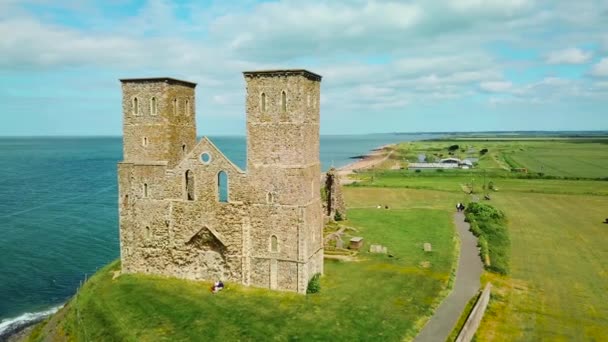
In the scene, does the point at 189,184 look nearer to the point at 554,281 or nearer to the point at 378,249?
the point at 378,249

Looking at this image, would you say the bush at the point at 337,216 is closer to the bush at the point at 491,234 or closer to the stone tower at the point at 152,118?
the bush at the point at 491,234

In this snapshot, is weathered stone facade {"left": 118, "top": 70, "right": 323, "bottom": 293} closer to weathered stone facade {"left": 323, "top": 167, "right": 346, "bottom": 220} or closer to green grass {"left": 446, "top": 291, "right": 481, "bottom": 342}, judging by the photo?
green grass {"left": 446, "top": 291, "right": 481, "bottom": 342}

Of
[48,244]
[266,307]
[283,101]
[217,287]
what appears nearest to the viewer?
[266,307]

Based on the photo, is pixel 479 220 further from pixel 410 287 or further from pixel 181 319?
pixel 181 319

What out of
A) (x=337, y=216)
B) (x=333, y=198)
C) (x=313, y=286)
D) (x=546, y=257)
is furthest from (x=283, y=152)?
(x=546, y=257)

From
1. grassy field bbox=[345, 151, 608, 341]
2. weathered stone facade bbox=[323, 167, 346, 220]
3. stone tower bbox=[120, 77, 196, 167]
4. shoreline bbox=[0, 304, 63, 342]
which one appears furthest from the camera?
weathered stone facade bbox=[323, 167, 346, 220]

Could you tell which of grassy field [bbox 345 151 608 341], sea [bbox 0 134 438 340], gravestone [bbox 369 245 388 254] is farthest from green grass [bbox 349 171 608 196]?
gravestone [bbox 369 245 388 254]
